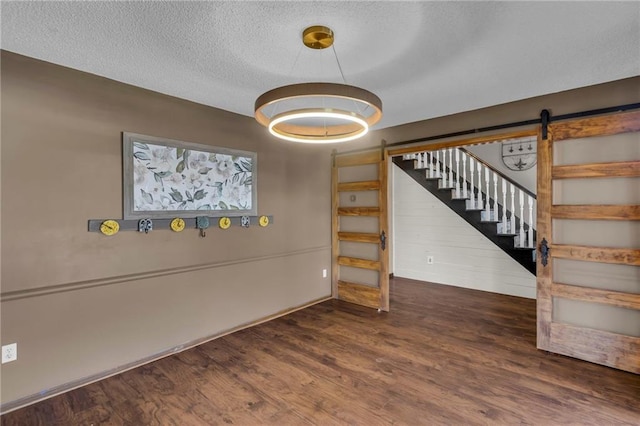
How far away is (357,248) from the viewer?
14.9ft

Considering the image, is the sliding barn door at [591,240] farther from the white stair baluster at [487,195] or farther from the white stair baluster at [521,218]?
the white stair baluster at [487,195]

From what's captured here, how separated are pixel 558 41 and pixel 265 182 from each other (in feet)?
9.79

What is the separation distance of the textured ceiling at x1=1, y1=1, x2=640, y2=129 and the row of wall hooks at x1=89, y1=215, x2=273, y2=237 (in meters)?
1.21

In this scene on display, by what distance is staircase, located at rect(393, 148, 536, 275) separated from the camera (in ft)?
15.6

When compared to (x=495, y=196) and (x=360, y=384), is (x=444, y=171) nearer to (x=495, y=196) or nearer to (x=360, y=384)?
(x=495, y=196)

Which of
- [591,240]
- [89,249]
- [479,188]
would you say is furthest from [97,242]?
[479,188]

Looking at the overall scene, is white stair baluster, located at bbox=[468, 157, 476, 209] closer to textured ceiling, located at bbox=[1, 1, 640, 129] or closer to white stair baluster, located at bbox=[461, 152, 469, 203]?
white stair baluster, located at bbox=[461, 152, 469, 203]

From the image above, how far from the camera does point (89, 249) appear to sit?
255 cm

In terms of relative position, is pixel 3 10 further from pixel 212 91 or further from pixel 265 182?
pixel 265 182

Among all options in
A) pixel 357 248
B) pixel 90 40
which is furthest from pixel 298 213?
pixel 90 40

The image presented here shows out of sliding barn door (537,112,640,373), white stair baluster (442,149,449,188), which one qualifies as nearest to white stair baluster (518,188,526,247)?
white stair baluster (442,149,449,188)

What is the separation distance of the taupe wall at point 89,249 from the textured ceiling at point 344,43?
0.26m

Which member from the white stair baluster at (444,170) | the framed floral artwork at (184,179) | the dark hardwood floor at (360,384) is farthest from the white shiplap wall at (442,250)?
the framed floral artwork at (184,179)

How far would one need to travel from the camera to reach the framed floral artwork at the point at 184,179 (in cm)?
277
